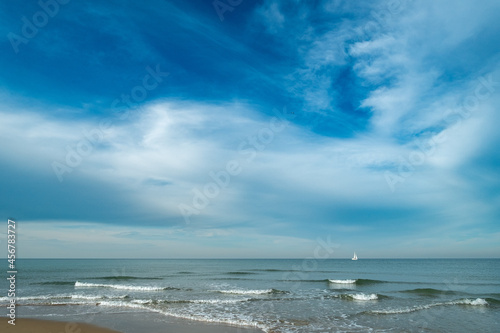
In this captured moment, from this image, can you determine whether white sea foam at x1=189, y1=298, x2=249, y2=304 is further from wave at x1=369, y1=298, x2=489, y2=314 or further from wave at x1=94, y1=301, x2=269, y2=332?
wave at x1=369, y1=298, x2=489, y2=314

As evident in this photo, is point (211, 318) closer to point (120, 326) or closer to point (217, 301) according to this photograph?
point (120, 326)

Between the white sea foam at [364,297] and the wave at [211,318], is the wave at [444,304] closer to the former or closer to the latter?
the white sea foam at [364,297]

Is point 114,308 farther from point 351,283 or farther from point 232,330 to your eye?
point 351,283

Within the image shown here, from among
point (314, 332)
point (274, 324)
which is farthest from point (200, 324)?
point (314, 332)

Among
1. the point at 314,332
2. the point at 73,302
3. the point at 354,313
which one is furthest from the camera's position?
the point at 73,302

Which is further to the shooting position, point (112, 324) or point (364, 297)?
point (364, 297)

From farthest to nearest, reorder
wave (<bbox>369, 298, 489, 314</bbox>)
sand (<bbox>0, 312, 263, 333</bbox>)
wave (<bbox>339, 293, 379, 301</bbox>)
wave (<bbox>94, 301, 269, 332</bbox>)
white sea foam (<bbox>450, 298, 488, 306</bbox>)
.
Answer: wave (<bbox>339, 293, 379, 301</bbox>) → white sea foam (<bbox>450, 298, 488, 306</bbox>) → wave (<bbox>369, 298, 489, 314</bbox>) → wave (<bbox>94, 301, 269, 332</bbox>) → sand (<bbox>0, 312, 263, 333</bbox>)

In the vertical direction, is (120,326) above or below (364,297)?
above

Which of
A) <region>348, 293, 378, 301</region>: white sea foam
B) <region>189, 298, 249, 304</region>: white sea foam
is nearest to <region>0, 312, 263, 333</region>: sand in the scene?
<region>189, 298, 249, 304</region>: white sea foam

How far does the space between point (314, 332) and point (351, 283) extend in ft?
89.6

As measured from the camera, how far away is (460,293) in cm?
2989

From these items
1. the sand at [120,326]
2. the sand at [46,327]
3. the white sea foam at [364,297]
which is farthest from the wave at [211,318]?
the white sea foam at [364,297]

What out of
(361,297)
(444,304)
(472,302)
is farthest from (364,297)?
(472,302)

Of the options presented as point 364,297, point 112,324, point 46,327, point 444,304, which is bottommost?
point 364,297
